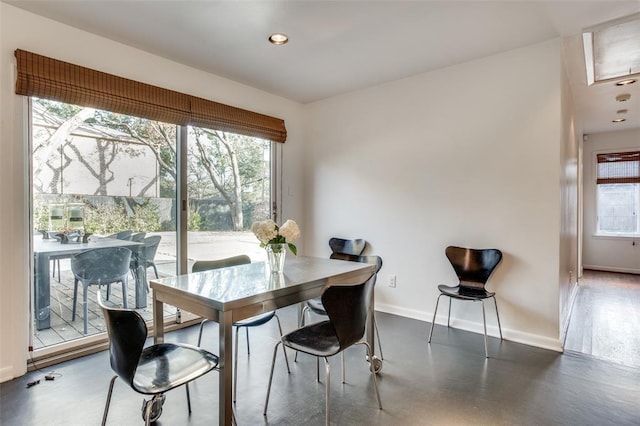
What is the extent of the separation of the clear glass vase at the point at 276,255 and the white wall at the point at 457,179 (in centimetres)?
191

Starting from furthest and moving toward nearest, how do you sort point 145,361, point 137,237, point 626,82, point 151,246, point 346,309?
1. point 626,82
2. point 151,246
3. point 137,237
4. point 346,309
5. point 145,361

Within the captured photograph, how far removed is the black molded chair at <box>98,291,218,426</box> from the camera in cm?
134

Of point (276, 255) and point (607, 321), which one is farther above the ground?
point (276, 255)

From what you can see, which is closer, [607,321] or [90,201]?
[90,201]

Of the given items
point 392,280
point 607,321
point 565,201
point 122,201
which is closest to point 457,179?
point 565,201

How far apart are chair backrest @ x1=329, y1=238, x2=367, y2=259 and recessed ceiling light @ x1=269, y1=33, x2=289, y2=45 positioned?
2240 millimetres

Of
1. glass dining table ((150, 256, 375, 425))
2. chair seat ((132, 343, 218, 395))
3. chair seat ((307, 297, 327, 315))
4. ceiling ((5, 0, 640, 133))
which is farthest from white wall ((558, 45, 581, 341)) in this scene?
chair seat ((132, 343, 218, 395))

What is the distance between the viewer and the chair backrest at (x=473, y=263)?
3025 mm

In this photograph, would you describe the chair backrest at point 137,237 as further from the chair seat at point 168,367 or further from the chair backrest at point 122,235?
the chair seat at point 168,367

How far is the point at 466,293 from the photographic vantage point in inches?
115

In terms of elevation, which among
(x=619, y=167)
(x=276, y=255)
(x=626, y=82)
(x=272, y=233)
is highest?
(x=626, y=82)

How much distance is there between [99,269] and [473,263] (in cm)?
332

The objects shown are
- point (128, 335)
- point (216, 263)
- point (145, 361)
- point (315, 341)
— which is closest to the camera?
point (128, 335)

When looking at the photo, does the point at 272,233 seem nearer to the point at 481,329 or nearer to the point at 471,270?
the point at 471,270
